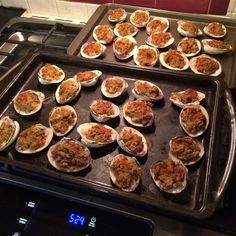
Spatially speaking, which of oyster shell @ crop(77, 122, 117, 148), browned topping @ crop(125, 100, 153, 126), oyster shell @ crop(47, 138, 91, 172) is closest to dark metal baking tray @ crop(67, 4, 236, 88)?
browned topping @ crop(125, 100, 153, 126)

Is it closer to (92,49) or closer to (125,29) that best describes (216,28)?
(125,29)

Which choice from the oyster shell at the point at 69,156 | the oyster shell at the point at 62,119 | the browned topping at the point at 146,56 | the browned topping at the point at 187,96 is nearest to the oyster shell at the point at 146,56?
the browned topping at the point at 146,56

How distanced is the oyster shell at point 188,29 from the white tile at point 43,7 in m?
0.65

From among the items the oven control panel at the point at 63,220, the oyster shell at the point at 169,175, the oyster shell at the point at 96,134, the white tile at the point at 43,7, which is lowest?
the oven control panel at the point at 63,220

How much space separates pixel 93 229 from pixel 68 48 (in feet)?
2.63

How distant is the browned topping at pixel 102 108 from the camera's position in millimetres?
1018

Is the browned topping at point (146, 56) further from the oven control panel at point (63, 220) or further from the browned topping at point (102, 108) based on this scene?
the oven control panel at point (63, 220)

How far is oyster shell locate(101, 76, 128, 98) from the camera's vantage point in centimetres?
108

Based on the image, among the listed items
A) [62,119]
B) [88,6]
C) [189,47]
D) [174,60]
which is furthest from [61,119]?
[88,6]


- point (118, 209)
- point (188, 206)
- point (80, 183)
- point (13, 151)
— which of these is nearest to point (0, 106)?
point (13, 151)

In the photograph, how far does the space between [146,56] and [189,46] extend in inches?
7.5

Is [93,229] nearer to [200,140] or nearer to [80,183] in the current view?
[80,183]

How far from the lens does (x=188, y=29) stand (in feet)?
4.37

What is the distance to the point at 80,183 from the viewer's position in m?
0.78
